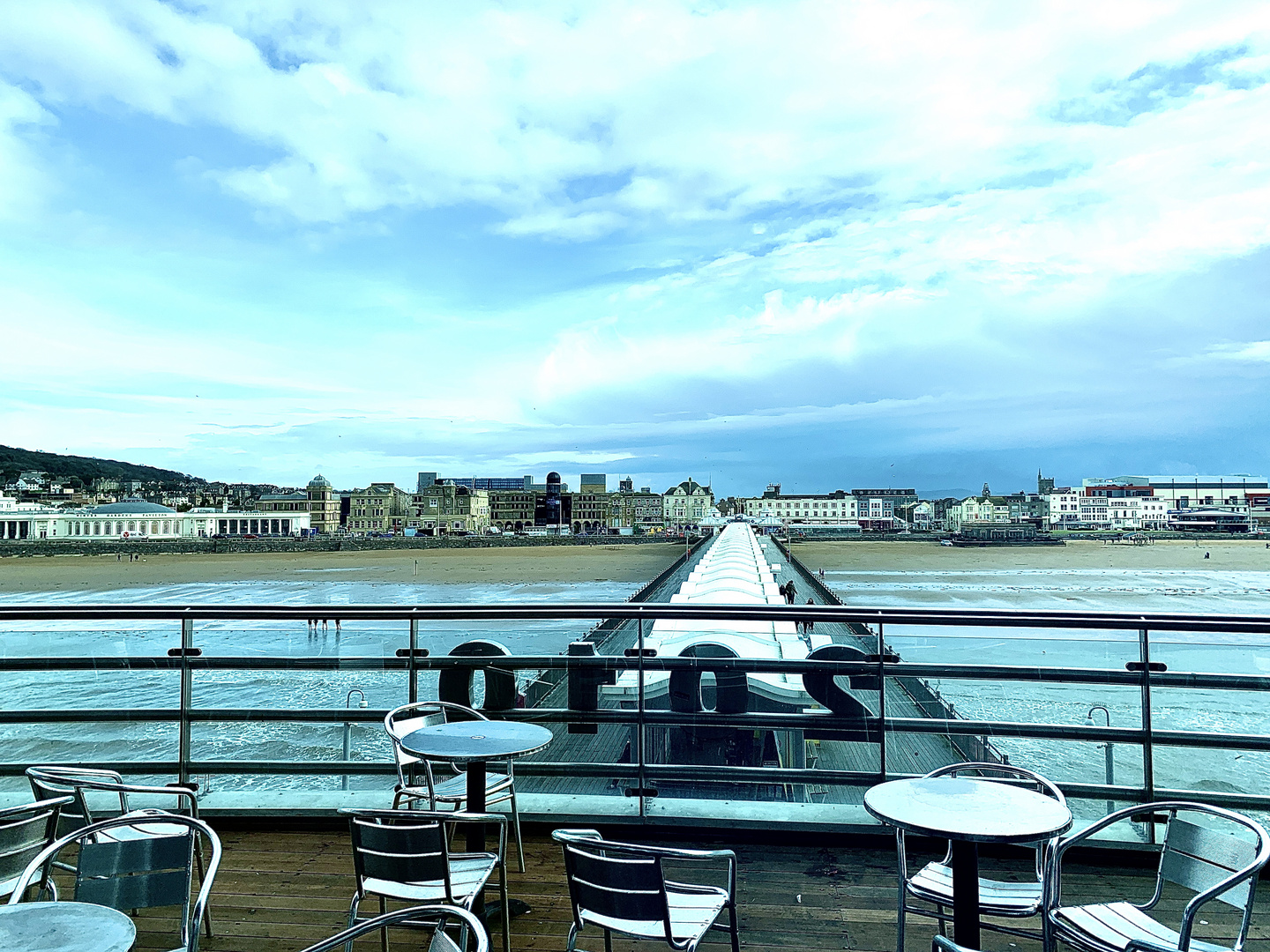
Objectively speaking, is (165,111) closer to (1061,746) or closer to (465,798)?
(465,798)

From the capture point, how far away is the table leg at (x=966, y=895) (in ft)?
9.37

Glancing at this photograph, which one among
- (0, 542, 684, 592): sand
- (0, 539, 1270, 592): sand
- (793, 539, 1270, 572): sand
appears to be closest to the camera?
(0, 542, 684, 592): sand

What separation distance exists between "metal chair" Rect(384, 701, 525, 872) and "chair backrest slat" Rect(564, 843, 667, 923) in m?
1.50

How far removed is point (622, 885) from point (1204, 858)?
1.82 m

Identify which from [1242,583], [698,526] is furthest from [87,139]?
[698,526]

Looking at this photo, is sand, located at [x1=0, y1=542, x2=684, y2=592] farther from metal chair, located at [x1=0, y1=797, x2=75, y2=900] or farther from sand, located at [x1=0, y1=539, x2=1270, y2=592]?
metal chair, located at [x1=0, y1=797, x2=75, y2=900]

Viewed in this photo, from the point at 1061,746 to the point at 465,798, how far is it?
324 cm

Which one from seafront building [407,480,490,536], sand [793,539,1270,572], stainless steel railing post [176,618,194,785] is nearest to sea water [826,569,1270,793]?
stainless steel railing post [176,618,194,785]

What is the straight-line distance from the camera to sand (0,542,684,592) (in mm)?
58094

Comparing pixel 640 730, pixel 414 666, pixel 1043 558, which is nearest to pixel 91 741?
pixel 414 666

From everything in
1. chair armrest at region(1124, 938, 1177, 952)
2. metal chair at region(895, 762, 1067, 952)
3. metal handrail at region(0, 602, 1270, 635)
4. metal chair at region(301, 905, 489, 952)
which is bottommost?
metal chair at region(895, 762, 1067, 952)

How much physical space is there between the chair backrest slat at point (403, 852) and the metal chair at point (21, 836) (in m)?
1.02

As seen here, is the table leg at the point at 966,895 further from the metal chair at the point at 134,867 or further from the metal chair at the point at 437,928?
the metal chair at the point at 134,867

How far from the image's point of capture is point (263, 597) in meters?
45.0
